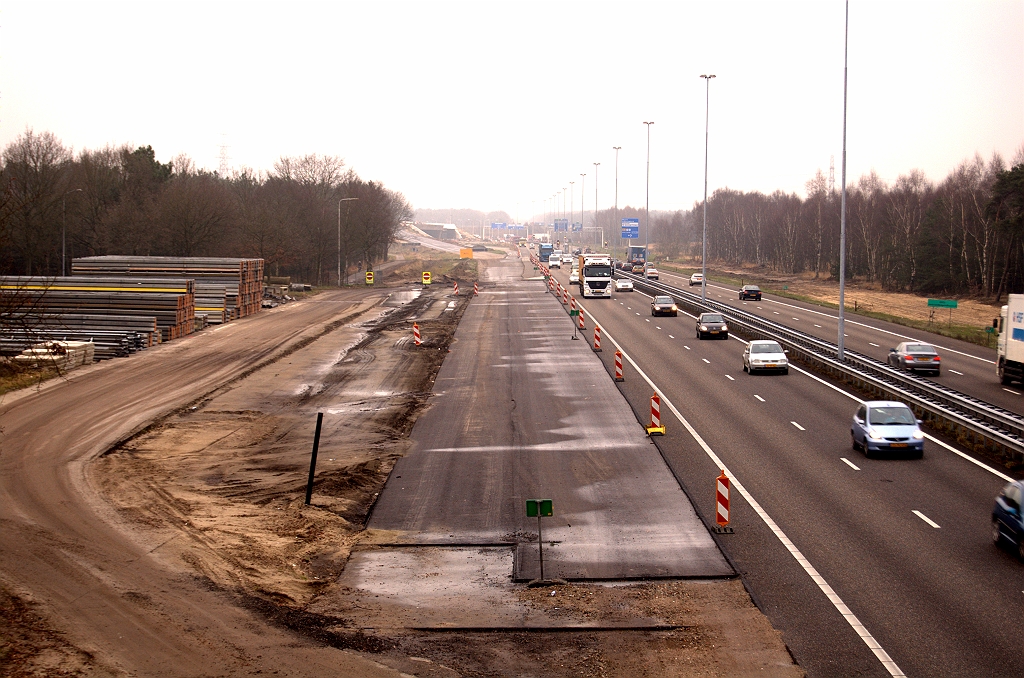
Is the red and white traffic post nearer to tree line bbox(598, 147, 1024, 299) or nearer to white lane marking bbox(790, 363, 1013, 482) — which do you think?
white lane marking bbox(790, 363, 1013, 482)

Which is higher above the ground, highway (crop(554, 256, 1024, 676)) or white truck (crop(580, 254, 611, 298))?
white truck (crop(580, 254, 611, 298))

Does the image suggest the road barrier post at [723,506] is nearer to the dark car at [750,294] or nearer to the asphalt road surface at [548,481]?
the asphalt road surface at [548,481]

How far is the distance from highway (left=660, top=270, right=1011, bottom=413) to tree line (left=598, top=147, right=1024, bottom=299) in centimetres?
1211

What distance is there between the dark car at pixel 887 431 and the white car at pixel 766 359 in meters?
13.5

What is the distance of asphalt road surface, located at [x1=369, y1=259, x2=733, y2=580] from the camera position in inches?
680

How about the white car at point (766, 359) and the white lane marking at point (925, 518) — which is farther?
the white car at point (766, 359)

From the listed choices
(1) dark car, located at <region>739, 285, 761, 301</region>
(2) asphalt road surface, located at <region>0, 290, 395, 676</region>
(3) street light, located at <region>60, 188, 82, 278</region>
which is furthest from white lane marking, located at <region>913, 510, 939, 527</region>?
(1) dark car, located at <region>739, 285, 761, 301</region>

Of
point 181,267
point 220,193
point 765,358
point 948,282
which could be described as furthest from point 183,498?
point 948,282

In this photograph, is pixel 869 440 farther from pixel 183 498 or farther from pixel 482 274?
pixel 482 274

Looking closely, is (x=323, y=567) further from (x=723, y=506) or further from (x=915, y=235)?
(x=915, y=235)

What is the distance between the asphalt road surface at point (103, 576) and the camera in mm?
12305

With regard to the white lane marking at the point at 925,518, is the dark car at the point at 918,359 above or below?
above

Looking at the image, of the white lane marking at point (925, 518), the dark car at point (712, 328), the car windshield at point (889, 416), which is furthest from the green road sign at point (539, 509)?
the dark car at point (712, 328)

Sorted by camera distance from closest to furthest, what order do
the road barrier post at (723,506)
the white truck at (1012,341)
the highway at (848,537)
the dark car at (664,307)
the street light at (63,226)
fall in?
the highway at (848,537)
the road barrier post at (723,506)
the white truck at (1012,341)
the street light at (63,226)
the dark car at (664,307)
